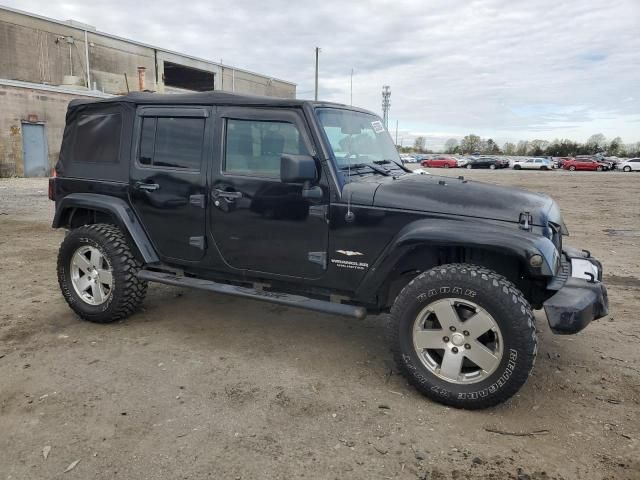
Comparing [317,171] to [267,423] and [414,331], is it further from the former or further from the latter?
[267,423]

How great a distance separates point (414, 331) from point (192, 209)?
2.02 m

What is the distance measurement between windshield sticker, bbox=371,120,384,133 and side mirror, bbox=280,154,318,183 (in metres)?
1.24

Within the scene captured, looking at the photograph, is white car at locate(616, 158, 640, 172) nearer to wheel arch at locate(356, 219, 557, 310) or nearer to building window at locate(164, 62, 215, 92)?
building window at locate(164, 62, 215, 92)

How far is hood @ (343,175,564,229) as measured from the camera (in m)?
3.25

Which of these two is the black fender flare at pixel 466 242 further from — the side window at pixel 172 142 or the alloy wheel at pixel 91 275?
the alloy wheel at pixel 91 275

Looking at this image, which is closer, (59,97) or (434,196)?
(434,196)

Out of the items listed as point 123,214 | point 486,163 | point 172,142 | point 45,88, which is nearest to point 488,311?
point 172,142

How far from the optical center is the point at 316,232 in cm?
363

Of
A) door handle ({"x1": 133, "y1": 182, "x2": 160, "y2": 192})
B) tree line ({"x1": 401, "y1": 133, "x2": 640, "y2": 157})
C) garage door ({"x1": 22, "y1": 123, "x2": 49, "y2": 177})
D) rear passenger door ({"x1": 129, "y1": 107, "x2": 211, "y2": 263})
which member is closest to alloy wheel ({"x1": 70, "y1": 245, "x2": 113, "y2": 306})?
rear passenger door ({"x1": 129, "y1": 107, "x2": 211, "y2": 263})

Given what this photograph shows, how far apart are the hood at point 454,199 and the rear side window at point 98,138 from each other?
2.33 metres

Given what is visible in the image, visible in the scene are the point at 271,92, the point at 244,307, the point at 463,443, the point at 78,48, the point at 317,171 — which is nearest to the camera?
the point at 463,443

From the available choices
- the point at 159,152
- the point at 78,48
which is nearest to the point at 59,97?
the point at 78,48

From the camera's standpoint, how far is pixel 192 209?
161 inches

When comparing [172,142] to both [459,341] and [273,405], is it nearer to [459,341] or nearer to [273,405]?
[273,405]
